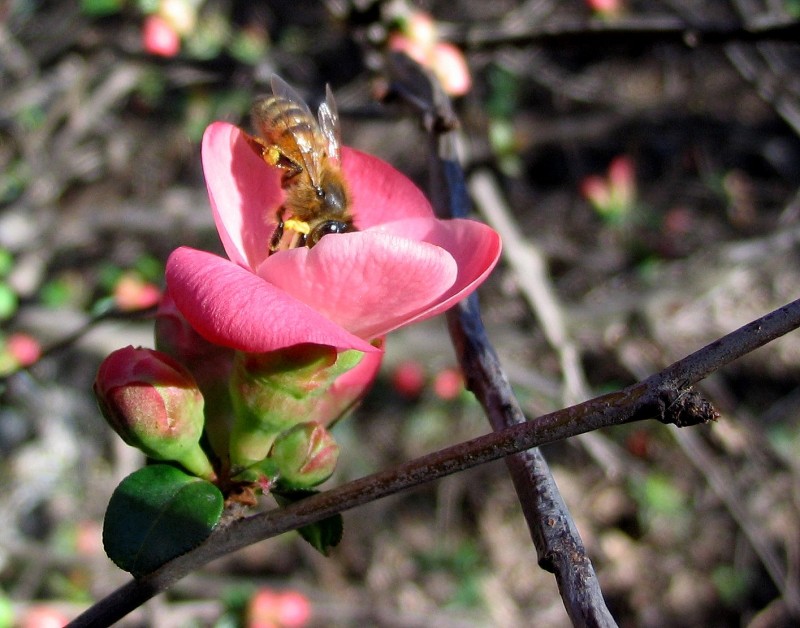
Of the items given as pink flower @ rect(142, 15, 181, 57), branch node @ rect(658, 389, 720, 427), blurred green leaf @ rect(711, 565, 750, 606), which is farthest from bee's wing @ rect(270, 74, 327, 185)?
blurred green leaf @ rect(711, 565, 750, 606)

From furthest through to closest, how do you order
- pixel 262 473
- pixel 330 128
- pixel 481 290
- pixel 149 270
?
pixel 481 290, pixel 149 270, pixel 330 128, pixel 262 473

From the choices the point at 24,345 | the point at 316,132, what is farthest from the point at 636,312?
the point at 24,345

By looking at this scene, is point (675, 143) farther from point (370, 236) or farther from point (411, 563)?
point (370, 236)

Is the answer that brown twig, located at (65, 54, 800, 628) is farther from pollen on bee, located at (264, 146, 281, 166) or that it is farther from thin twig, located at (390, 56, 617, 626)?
pollen on bee, located at (264, 146, 281, 166)

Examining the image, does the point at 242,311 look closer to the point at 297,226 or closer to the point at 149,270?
the point at 297,226

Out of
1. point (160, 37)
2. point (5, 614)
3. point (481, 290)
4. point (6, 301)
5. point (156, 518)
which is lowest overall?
point (481, 290)

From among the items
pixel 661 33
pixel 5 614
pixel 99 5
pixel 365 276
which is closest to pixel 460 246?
pixel 365 276

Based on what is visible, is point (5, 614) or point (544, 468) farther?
point (5, 614)

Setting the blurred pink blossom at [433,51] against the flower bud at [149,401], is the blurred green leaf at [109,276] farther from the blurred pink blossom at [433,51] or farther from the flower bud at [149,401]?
the flower bud at [149,401]
